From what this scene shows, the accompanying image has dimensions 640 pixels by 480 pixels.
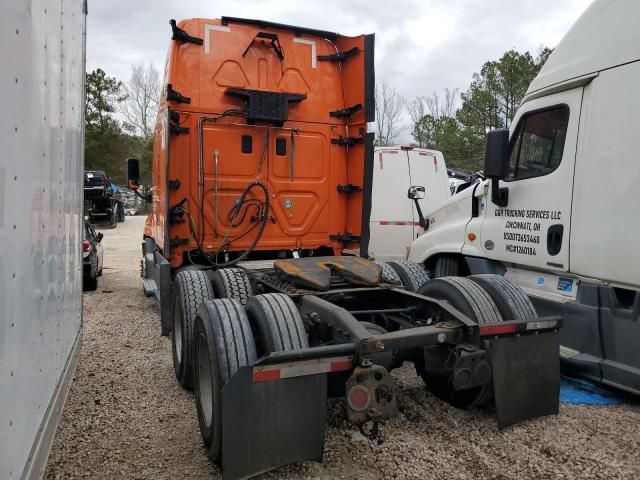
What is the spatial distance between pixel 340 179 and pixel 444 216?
4.33ft

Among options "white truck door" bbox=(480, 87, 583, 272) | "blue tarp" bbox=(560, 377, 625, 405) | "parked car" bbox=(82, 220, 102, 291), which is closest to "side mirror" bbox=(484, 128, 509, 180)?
"white truck door" bbox=(480, 87, 583, 272)

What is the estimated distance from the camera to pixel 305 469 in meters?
2.96

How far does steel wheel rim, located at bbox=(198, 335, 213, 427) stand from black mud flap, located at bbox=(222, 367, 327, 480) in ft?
1.79

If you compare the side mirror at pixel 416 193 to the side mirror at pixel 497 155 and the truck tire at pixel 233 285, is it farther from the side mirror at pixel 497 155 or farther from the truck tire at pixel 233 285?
the truck tire at pixel 233 285

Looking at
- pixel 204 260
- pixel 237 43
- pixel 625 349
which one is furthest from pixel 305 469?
pixel 237 43

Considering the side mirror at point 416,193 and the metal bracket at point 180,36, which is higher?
the metal bracket at point 180,36

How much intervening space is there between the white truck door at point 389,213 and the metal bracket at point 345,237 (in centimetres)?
231

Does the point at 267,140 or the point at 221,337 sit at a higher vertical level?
the point at 267,140

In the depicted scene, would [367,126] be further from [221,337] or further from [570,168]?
[221,337]

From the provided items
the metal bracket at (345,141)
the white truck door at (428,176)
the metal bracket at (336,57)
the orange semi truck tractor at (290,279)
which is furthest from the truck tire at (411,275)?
the white truck door at (428,176)

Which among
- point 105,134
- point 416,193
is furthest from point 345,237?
point 105,134

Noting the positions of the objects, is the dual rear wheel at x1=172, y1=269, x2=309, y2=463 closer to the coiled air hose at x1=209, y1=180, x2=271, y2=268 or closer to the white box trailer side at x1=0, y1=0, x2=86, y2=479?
the white box trailer side at x1=0, y1=0, x2=86, y2=479

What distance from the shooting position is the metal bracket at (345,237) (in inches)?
240

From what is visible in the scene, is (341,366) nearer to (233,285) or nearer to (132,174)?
(233,285)
